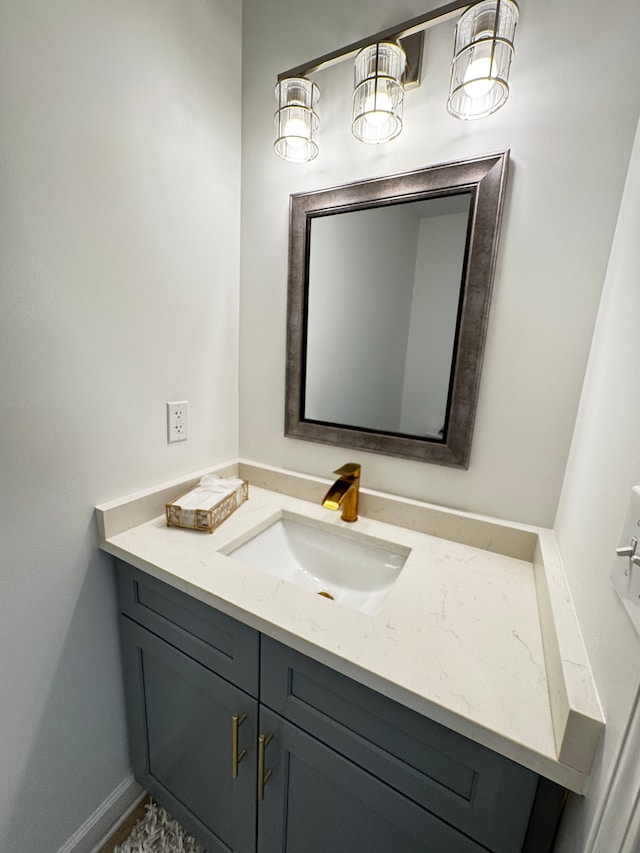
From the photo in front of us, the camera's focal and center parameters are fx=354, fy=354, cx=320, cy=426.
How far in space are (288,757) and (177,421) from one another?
33.4 inches

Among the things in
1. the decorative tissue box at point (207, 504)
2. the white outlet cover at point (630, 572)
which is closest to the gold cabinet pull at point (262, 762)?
the decorative tissue box at point (207, 504)

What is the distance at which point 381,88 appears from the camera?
0.81 metres

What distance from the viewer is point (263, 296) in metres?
1.17

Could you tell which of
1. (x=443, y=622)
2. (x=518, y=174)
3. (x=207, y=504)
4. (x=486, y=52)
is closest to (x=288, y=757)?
(x=443, y=622)

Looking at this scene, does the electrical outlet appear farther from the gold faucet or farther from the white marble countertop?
the gold faucet

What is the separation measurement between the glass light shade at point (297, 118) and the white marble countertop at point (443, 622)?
3.23ft

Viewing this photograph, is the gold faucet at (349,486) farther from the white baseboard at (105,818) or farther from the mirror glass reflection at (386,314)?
the white baseboard at (105,818)

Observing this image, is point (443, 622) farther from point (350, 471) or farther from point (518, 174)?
point (518, 174)

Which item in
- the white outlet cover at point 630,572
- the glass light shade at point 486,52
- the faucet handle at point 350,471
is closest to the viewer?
the white outlet cover at point 630,572

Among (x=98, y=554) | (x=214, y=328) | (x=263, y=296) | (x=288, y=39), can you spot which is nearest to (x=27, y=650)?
(x=98, y=554)

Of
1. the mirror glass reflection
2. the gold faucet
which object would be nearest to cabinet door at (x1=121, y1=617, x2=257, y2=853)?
the gold faucet

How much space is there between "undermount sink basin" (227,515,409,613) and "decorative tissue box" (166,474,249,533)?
0.11 metres

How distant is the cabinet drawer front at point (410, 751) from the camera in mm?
509

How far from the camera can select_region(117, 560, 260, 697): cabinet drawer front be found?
73cm
